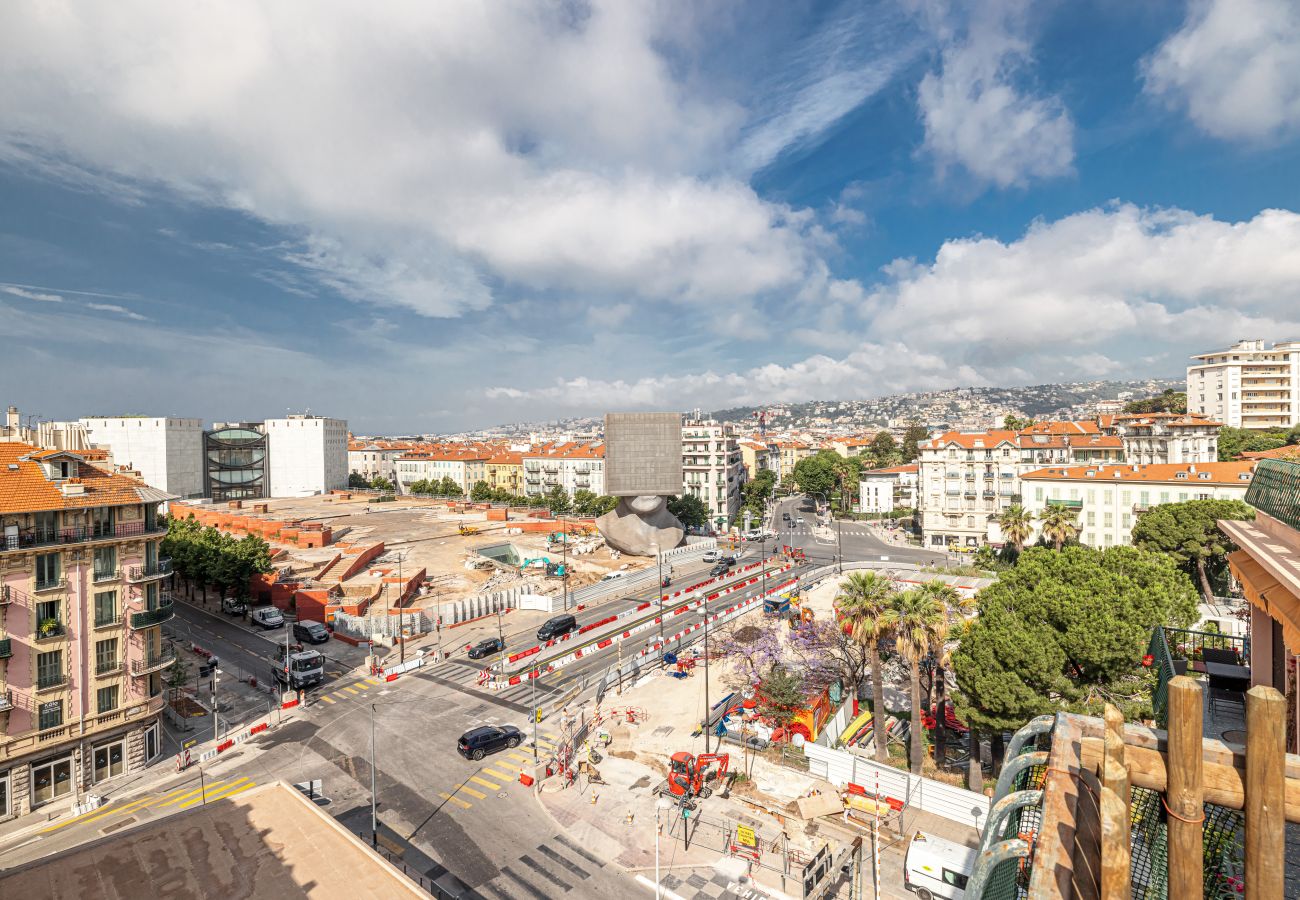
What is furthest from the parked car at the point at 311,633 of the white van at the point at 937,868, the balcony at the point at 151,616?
the white van at the point at 937,868

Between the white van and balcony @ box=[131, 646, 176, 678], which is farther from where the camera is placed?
balcony @ box=[131, 646, 176, 678]

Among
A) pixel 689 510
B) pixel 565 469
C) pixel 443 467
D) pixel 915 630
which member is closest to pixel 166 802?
pixel 915 630

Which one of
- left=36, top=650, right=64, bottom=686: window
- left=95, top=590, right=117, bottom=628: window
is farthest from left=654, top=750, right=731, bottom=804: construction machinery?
left=36, top=650, right=64, bottom=686: window

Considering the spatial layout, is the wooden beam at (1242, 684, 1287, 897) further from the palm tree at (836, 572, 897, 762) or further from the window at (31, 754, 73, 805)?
the window at (31, 754, 73, 805)

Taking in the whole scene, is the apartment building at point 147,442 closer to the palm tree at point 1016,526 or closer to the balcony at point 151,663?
the balcony at point 151,663

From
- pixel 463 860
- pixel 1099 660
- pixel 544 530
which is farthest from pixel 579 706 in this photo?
pixel 544 530

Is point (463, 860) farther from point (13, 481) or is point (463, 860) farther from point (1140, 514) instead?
point (1140, 514)
